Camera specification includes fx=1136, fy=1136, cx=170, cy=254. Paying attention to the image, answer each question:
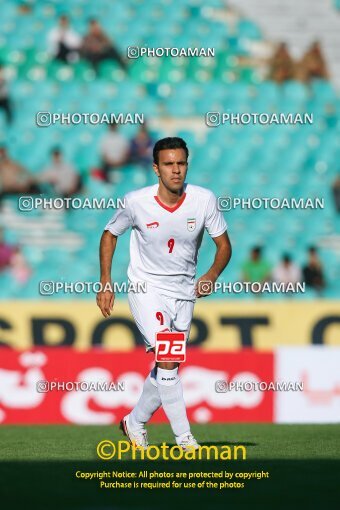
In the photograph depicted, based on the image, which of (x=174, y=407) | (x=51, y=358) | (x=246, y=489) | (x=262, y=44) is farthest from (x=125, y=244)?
(x=246, y=489)

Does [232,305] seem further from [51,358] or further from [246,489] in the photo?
[246,489]

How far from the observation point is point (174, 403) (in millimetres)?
6242

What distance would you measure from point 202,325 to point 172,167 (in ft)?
17.5

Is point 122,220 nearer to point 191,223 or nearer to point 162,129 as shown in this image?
point 191,223

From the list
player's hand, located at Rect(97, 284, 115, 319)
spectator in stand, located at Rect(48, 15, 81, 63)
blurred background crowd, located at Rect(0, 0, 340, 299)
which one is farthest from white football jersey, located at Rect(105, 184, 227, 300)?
spectator in stand, located at Rect(48, 15, 81, 63)

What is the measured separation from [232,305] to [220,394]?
121cm

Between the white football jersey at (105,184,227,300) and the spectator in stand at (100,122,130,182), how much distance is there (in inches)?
303

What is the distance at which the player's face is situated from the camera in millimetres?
6090

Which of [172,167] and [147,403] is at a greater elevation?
A: [172,167]

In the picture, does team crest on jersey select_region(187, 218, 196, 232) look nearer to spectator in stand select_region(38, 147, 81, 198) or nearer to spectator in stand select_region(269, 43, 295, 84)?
spectator in stand select_region(38, 147, 81, 198)

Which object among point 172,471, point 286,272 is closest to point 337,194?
point 286,272

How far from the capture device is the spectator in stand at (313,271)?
13328mm

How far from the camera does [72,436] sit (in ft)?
26.8

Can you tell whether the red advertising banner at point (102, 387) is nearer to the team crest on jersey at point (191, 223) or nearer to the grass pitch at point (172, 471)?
the grass pitch at point (172, 471)
